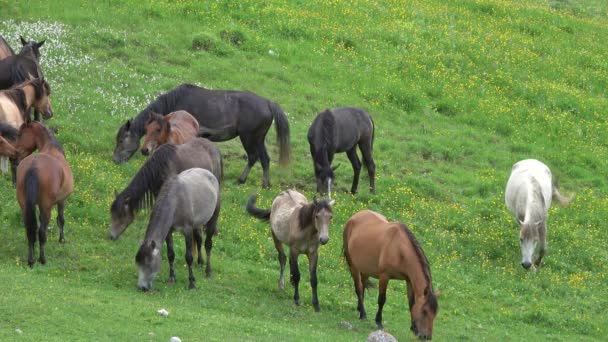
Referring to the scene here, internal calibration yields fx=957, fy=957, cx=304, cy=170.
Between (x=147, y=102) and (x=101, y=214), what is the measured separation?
5.92 meters

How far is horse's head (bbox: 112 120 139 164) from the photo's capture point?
61.2 ft

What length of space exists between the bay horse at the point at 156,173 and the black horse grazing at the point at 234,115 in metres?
3.35

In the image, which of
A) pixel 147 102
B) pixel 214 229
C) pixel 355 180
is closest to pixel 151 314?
pixel 214 229

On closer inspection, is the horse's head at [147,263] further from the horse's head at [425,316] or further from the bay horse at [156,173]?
the horse's head at [425,316]

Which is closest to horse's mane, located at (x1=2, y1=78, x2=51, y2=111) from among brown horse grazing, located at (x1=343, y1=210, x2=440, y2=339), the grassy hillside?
the grassy hillside

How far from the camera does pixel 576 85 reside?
1156 inches

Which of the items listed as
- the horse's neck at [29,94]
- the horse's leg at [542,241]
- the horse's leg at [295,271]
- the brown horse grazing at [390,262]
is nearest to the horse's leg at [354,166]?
the horse's leg at [542,241]

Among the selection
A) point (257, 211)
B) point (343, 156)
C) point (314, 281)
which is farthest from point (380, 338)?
point (343, 156)

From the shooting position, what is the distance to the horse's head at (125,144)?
1866cm

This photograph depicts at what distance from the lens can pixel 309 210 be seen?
13.7 metres

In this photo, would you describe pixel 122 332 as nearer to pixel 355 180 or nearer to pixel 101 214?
pixel 101 214

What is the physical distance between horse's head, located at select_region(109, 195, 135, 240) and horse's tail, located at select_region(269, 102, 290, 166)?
5.83m

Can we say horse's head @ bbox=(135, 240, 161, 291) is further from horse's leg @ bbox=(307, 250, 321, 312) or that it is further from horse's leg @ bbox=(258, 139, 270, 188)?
horse's leg @ bbox=(258, 139, 270, 188)

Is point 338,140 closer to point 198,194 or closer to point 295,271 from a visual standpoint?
point 198,194
